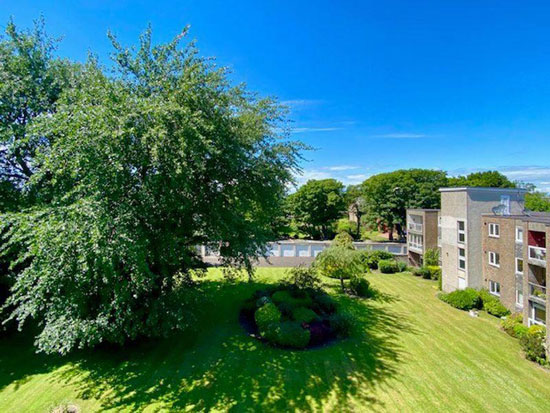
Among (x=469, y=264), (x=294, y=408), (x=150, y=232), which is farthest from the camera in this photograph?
(x=469, y=264)

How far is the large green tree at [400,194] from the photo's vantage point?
41469 millimetres

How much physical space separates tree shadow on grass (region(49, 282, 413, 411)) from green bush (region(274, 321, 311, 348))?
1.10 ft

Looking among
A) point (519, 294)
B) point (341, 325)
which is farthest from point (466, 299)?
point (341, 325)

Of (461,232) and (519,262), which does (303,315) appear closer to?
(519,262)

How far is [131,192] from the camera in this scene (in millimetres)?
9234

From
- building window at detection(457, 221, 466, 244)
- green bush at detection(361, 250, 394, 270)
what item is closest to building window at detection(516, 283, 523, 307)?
building window at detection(457, 221, 466, 244)

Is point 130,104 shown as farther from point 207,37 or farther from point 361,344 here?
point 361,344

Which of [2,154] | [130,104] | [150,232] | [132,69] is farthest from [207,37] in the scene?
[2,154]

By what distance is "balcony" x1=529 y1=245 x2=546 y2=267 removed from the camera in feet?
46.5

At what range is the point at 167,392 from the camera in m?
8.53

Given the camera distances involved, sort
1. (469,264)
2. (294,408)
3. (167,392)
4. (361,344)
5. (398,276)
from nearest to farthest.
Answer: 1. (294,408)
2. (167,392)
3. (361,344)
4. (469,264)
5. (398,276)

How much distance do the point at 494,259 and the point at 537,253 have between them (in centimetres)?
364

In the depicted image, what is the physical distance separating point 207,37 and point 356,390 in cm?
1439

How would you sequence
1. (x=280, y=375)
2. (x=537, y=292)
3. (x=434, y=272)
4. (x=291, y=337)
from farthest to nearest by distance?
(x=434, y=272)
(x=537, y=292)
(x=291, y=337)
(x=280, y=375)
